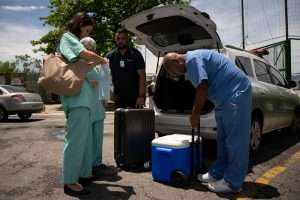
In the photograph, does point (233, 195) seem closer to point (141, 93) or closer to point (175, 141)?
point (175, 141)

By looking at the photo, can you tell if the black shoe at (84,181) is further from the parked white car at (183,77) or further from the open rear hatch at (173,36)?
the open rear hatch at (173,36)

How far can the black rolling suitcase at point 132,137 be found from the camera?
494 centimetres

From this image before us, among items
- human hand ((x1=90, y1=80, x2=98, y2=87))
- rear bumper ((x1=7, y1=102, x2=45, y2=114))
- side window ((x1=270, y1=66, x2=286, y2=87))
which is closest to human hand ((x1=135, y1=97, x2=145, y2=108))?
human hand ((x1=90, y1=80, x2=98, y2=87))

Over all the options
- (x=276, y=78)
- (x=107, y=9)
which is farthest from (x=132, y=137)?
(x=107, y=9)

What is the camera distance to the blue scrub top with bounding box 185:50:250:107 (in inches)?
158

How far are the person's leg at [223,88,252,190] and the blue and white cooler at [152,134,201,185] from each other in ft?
1.67

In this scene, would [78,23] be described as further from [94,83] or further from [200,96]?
[200,96]

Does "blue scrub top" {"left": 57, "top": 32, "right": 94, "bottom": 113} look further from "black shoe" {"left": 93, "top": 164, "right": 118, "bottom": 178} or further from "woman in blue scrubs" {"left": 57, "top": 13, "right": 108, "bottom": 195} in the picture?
"black shoe" {"left": 93, "top": 164, "right": 118, "bottom": 178}

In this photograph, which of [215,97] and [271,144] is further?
[271,144]

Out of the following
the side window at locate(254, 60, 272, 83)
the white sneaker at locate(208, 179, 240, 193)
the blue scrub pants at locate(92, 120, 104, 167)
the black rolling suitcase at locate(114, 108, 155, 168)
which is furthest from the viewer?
the side window at locate(254, 60, 272, 83)

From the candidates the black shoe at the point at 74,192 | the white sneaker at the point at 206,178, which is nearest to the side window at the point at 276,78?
the white sneaker at the point at 206,178

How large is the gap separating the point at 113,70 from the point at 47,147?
2501mm

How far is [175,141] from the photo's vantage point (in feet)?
14.4

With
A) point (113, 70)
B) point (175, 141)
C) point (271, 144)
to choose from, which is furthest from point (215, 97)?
point (271, 144)
